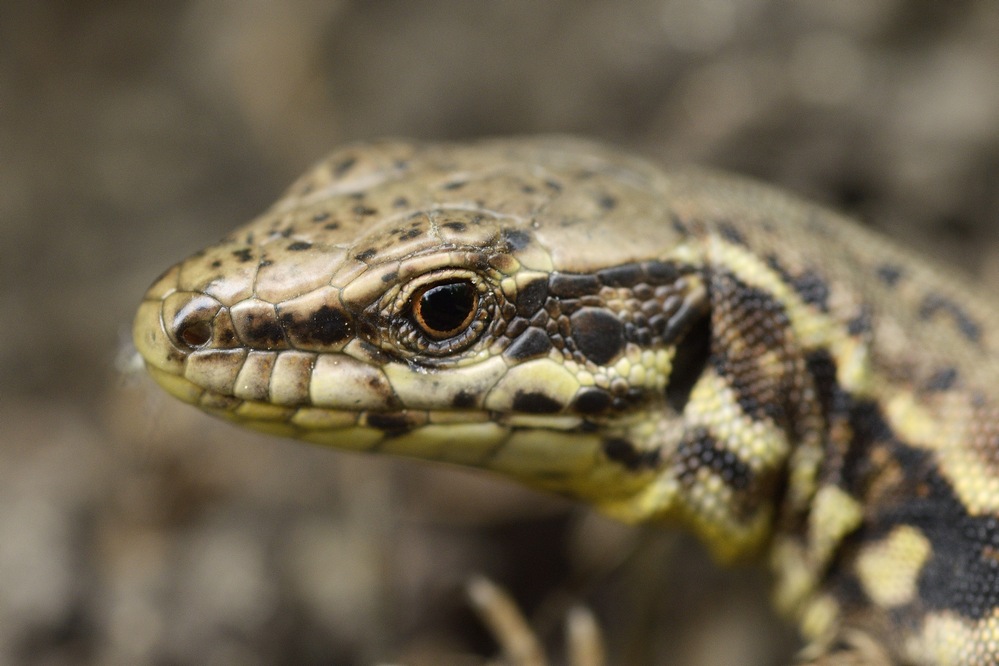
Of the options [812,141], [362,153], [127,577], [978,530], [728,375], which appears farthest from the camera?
[812,141]

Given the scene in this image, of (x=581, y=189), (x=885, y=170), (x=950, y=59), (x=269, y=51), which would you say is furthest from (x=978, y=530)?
(x=269, y=51)

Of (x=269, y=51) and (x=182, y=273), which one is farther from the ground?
(x=269, y=51)

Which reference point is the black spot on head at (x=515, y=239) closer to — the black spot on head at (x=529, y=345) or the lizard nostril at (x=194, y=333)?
the black spot on head at (x=529, y=345)

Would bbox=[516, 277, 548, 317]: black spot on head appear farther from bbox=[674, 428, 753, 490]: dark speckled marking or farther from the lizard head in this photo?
bbox=[674, 428, 753, 490]: dark speckled marking

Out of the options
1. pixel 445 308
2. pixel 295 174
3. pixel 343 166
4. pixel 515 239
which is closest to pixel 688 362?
pixel 515 239

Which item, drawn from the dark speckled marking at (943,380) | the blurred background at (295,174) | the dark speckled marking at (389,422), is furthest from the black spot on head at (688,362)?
the blurred background at (295,174)

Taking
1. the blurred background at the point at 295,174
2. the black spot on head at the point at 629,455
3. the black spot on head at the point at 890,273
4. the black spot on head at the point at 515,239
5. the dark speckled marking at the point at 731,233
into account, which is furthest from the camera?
the blurred background at the point at 295,174

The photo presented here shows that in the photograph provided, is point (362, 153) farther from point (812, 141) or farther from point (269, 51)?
point (269, 51)
